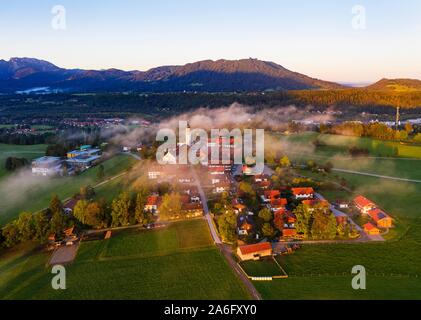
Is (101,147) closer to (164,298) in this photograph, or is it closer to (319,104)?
(164,298)

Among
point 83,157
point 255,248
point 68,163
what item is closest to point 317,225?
point 255,248

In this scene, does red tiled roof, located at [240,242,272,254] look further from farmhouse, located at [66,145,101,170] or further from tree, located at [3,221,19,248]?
farmhouse, located at [66,145,101,170]

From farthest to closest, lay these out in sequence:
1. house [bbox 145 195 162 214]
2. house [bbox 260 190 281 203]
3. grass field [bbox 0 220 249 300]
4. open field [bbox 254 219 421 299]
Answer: house [bbox 260 190 281 203] < house [bbox 145 195 162 214] < grass field [bbox 0 220 249 300] < open field [bbox 254 219 421 299]

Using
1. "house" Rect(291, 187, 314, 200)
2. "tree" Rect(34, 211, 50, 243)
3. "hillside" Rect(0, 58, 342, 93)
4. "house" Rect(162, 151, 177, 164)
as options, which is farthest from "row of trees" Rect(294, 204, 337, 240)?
"hillside" Rect(0, 58, 342, 93)

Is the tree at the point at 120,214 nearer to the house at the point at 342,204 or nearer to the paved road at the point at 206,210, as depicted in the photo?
the paved road at the point at 206,210

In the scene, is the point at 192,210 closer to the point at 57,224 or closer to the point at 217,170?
the point at 57,224

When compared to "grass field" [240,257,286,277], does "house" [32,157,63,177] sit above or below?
above

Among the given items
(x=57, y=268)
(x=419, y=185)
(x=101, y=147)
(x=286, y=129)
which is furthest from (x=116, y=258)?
(x=286, y=129)
